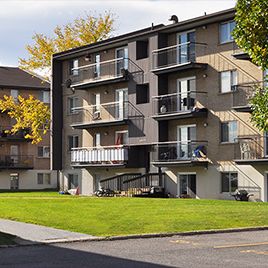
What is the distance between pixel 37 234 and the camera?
18.9m

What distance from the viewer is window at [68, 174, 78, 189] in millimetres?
56409

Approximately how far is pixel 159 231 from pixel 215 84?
24.2m

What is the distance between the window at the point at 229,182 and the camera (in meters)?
41.4

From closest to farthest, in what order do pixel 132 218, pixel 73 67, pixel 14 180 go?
pixel 132 218
pixel 73 67
pixel 14 180

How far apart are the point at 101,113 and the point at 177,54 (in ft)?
29.7

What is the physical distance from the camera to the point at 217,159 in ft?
139

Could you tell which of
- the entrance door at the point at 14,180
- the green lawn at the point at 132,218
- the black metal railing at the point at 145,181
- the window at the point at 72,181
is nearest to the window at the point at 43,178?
the entrance door at the point at 14,180

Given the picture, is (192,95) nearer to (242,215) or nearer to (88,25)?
(242,215)

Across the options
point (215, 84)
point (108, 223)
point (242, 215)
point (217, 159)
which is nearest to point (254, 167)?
point (217, 159)

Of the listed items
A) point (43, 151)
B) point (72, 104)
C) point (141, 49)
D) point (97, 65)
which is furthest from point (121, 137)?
point (43, 151)

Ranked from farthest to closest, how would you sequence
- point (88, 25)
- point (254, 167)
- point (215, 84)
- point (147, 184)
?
point (88, 25), point (147, 184), point (215, 84), point (254, 167)

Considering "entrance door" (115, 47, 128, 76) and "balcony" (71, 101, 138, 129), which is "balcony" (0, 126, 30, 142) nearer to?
"balcony" (71, 101, 138, 129)

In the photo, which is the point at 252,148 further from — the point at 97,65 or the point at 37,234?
the point at 37,234

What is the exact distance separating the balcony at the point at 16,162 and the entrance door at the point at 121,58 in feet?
87.4
